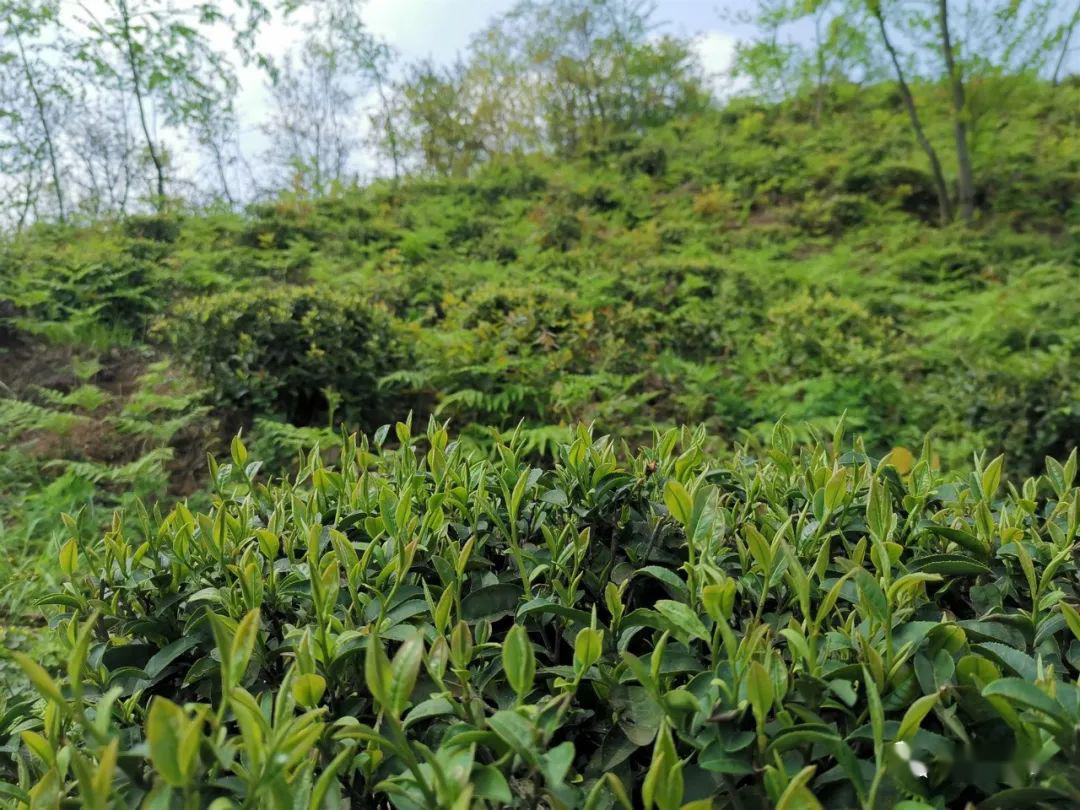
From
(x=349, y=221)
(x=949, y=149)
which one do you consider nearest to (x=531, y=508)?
(x=349, y=221)

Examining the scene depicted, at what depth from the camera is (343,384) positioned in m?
4.13

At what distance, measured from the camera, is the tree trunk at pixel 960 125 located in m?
8.46

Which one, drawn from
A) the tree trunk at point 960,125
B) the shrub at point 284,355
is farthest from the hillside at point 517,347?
the tree trunk at point 960,125

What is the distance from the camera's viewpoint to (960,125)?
8.84 meters

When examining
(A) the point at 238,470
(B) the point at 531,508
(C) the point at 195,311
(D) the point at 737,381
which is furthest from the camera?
(D) the point at 737,381

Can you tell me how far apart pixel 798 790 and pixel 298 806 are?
18.2 inches

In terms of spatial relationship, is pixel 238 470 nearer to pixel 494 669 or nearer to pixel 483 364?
pixel 494 669

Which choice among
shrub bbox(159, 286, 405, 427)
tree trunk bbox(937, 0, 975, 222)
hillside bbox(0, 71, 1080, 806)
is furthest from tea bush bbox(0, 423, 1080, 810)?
tree trunk bbox(937, 0, 975, 222)

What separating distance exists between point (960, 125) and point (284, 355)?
364 inches

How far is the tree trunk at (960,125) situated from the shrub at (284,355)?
8.50 meters

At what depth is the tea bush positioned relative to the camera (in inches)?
25.0

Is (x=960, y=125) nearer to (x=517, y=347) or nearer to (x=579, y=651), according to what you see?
(x=517, y=347)

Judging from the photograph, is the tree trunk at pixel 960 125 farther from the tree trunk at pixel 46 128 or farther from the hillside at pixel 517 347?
the tree trunk at pixel 46 128

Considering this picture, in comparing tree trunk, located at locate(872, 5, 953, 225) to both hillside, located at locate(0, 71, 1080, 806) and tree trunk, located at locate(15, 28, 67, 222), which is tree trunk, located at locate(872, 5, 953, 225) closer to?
hillside, located at locate(0, 71, 1080, 806)
